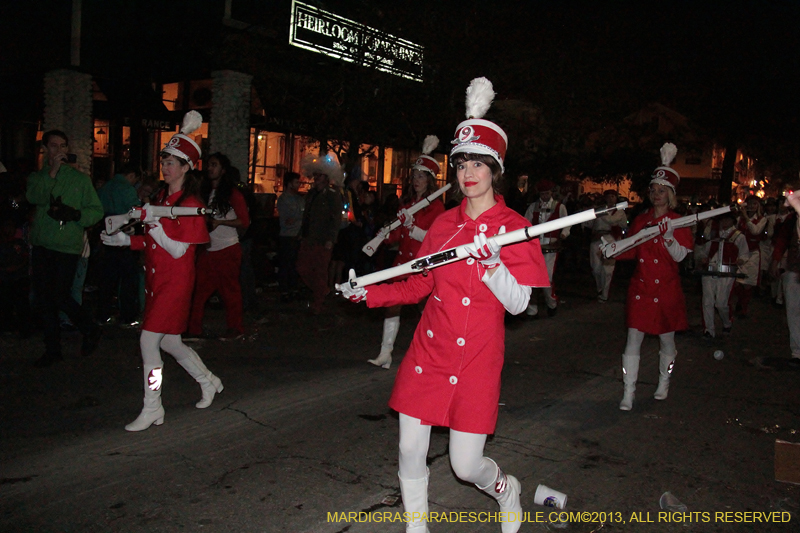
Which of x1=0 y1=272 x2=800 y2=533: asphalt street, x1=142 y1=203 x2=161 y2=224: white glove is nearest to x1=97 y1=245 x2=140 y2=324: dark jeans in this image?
x1=0 y1=272 x2=800 y2=533: asphalt street

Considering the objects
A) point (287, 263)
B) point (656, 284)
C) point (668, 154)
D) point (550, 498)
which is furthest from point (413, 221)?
point (287, 263)

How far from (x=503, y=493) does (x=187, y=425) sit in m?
2.85

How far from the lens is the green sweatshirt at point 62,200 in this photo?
6.52 meters

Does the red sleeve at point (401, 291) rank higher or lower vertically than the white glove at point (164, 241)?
lower

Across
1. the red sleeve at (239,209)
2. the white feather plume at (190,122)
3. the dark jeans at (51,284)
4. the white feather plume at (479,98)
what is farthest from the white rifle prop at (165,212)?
the red sleeve at (239,209)

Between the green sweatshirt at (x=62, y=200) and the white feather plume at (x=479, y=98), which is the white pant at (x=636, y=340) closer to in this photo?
the white feather plume at (x=479, y=98)

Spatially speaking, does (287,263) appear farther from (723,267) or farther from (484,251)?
(484,251)

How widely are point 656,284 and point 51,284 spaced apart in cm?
575

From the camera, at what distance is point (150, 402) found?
5.05m

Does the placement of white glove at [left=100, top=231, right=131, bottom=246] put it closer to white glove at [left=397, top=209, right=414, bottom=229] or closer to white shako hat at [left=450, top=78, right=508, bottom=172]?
white glove at [left=397, top=209, right=414, bottom=229]

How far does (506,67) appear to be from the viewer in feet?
59.3

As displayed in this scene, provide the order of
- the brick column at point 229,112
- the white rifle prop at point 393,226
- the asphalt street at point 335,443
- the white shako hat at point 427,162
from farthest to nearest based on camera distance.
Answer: the brick column at point 229,112
the white shako hat at point 427,162
the white rifle prop at point 393,226
the asphalt street at point 335,443

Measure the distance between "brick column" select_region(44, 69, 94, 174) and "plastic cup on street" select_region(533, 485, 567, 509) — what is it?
14530mm

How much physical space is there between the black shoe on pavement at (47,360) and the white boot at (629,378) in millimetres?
5551
